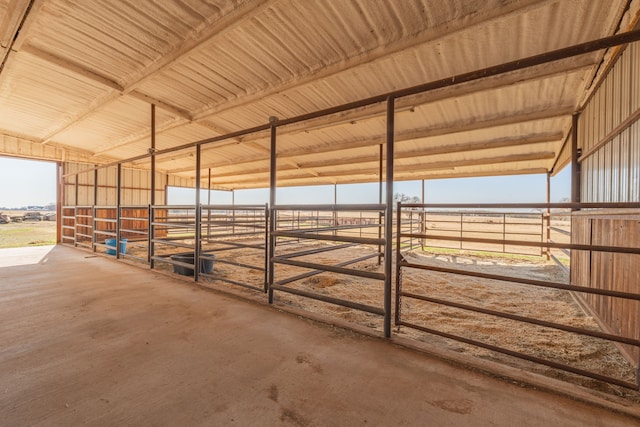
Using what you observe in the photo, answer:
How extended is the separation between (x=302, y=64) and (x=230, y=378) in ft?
11.3

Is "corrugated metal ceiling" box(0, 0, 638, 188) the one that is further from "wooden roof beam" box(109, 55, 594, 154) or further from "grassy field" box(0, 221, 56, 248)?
"grassy field" box(0, 221, 56, 248)

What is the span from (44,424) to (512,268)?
7.25 m

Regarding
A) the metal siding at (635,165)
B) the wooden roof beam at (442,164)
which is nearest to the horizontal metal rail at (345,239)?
the metal siding at (635,165)

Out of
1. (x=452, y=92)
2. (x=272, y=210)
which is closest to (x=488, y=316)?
(x=272, y=210)

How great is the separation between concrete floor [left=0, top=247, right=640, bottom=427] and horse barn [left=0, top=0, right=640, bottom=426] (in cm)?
1

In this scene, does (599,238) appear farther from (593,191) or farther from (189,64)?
(189,64)

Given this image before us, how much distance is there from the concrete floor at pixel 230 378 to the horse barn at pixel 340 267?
0.04 ft

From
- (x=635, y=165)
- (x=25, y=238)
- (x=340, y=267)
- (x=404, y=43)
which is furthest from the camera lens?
(x=25, y=238)

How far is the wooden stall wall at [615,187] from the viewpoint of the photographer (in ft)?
6.38

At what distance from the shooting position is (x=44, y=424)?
1152mm

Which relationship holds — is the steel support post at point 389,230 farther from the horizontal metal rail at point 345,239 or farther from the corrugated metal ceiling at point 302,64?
the corrugated metal ceiling at point 302,64

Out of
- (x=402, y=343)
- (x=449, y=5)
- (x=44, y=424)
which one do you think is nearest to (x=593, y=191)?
(x=449, y=5)

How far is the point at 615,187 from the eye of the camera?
7.63 feet

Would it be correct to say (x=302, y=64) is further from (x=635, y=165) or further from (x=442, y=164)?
(x=442, y=164)
